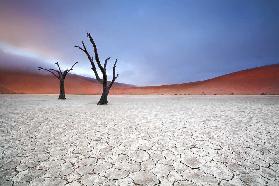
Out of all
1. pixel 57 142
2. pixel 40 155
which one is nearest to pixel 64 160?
pixel 40 155

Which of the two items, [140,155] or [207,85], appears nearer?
[140,155]

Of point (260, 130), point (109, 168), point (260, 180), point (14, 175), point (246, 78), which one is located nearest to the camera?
point (260, 180)

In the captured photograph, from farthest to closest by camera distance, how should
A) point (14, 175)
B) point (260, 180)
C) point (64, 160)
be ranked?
point (64, 160)
point (14, 175)
point (260, 180)

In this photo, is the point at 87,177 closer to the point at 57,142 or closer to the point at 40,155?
the point at 40,155

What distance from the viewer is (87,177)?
143 inches

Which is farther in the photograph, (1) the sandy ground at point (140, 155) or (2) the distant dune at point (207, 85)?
(2) the distant dune at point (207, 85)

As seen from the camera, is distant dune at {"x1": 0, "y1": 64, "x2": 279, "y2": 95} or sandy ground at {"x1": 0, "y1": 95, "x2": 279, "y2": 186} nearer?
sandy ground at {"x1": 0, "y1": 95, "x2": 279, "y2": 186}

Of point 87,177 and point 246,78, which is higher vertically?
point 246,78

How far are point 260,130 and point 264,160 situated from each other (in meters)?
2.60

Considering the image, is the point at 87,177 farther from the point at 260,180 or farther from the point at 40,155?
the point at 260,180

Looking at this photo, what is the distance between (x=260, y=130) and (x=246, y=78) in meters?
41.7

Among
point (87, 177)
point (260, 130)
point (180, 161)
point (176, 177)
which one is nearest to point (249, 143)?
point (260, 130)

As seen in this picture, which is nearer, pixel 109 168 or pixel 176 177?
pixel 176 177

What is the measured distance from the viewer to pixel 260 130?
6.53 meters
